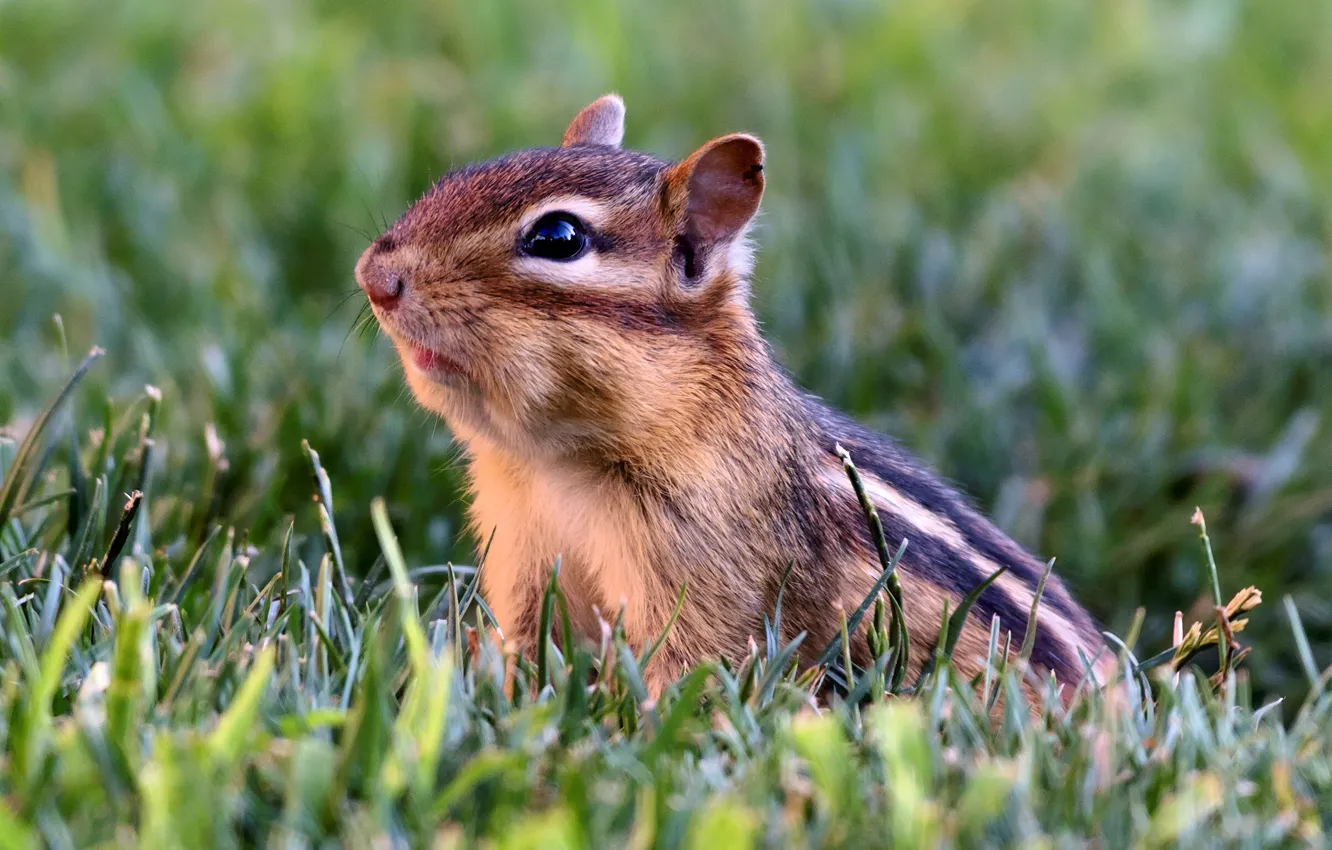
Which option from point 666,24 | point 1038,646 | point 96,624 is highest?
point 666,24

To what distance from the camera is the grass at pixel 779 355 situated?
2.00m

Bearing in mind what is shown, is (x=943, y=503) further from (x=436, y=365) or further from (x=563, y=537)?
(x=436, y=365)

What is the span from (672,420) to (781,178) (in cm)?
329

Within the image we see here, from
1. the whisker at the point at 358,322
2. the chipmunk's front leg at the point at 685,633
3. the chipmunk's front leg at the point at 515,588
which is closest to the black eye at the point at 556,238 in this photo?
the whisker at the point at 358,322

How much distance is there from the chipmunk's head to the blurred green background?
96 cm

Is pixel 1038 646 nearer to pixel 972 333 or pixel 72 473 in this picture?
pixel 72 473

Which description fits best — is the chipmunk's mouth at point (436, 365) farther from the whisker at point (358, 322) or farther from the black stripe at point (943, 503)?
the black stripe at point (943, 503)

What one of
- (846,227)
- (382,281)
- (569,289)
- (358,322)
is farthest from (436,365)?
(846,227)

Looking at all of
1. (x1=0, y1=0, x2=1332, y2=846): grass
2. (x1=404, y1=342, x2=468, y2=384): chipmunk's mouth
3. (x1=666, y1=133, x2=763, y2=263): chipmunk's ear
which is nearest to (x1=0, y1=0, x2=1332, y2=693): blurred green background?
(x1=0, y1=0, x2=1332, y2=846): grass

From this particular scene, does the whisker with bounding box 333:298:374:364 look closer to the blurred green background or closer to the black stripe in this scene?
the blurred green background

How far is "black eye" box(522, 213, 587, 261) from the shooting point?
2988 millimetres

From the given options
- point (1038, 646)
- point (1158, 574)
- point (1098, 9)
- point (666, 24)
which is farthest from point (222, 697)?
point (1098, 9)

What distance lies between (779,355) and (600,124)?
1.14m

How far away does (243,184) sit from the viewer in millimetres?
5844
